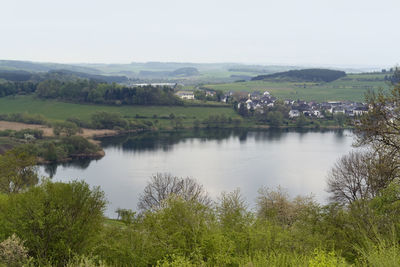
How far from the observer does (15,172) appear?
29.6 meters

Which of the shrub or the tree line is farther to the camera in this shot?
the tree line

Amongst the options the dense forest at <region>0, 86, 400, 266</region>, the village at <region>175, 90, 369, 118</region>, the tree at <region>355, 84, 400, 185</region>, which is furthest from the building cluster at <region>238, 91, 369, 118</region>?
the tree at <region>355, 84, 400, 185</region>

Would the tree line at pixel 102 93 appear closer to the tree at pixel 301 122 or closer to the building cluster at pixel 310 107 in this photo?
the building cluster at pixel 310 107

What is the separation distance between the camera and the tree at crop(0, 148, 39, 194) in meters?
28.2

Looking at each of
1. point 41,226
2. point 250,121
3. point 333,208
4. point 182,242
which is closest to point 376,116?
point 333,208

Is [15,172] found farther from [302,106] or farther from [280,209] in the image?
[302,106]

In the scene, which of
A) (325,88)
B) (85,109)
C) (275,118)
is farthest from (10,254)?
(325,88)

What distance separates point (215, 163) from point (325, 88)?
98.6m

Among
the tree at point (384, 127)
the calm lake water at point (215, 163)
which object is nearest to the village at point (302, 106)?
the calm lake water at point (215, 163)

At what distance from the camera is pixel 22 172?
1257 inches

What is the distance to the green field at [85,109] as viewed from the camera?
94.6 m

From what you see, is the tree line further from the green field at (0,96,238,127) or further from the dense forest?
the dense forest

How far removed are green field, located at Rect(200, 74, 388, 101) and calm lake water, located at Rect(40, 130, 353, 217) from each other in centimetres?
4624

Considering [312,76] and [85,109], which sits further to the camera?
[312,76]
